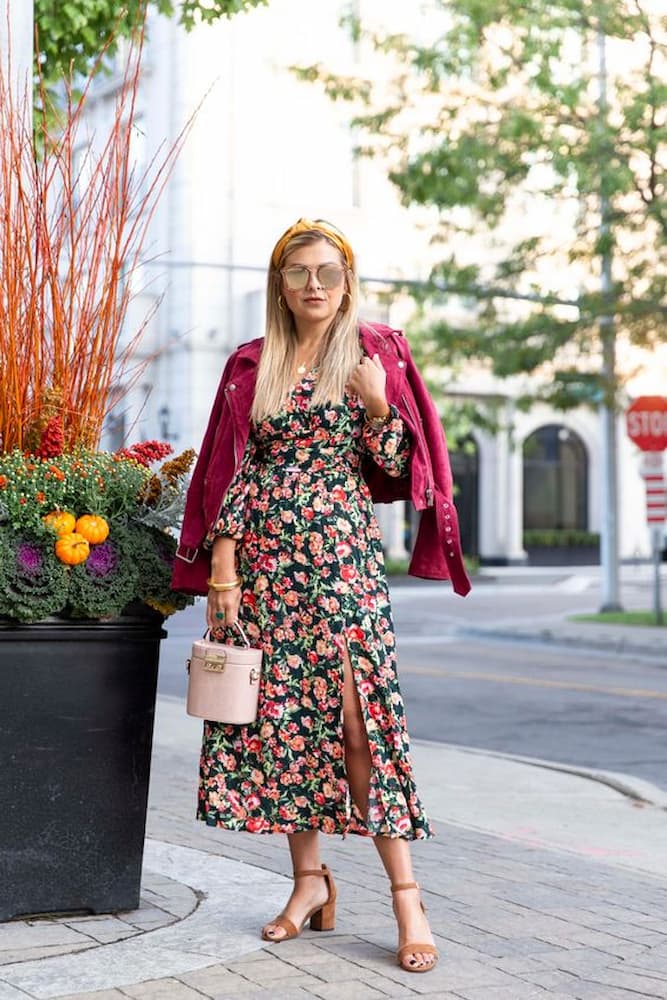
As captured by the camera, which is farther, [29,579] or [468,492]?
[468,492]

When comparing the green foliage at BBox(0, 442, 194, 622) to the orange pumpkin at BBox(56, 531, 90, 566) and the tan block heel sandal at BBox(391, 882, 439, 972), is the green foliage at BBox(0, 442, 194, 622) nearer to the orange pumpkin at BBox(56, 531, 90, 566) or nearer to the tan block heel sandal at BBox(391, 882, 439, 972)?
the orange pumpkin at BBox(56, 531, 90, 566)

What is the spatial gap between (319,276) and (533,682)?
31.0 feet

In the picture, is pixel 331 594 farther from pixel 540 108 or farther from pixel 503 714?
pixel 540 108

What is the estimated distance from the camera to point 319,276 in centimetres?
409

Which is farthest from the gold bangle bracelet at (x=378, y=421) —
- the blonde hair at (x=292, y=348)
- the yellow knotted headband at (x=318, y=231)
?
the yellow knotted headband at (x=318, y=231)

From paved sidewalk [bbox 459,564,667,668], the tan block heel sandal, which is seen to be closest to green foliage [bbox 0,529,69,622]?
the tan block heel sandal

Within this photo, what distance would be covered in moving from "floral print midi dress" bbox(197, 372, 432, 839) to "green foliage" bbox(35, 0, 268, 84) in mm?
3688

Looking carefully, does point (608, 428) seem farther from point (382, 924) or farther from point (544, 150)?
point (382, 924)

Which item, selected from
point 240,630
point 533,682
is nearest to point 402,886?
point 240,630

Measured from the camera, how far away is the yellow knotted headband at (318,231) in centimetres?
412

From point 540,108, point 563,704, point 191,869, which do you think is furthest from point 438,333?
point 191,869

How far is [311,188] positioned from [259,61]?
3.77 meters

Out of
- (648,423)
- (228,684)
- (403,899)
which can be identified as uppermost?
(648,423)

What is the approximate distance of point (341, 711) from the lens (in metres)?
3.94
